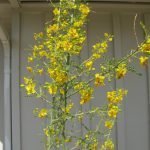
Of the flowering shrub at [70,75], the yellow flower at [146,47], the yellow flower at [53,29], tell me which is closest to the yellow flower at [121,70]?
the flowering shrub at [70,75]

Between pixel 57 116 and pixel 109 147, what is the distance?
0.36m

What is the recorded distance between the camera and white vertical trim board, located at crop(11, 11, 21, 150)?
4.75m

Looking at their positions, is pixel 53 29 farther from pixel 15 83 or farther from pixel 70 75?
pixel 15 83

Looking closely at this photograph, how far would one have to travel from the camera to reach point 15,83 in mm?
4801

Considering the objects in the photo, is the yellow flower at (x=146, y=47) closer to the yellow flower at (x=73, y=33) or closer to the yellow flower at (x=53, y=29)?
the yellow flower at (x=73, y=33)

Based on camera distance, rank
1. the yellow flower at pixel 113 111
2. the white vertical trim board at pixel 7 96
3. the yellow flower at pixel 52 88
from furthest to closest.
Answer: the white vertical trim board at pixel 7 96, the yellow flower at pixel 52 88, the yellow flower at pixel 113 111

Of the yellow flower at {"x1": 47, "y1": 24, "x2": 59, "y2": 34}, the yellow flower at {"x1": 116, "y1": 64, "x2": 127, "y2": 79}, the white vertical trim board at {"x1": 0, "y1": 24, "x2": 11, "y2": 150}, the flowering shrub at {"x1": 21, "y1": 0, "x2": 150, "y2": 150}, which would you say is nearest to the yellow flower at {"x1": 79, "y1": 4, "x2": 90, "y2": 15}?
the flowering shrub at {"x1": 21, "y1": 0, "x2": 150, "y2": 150}

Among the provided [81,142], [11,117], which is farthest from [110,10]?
[81,142]

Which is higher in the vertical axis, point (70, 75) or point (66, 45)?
point (66, 45)

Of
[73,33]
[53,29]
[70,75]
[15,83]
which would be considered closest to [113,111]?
[70,75]

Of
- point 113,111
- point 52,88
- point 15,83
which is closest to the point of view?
point 113,111

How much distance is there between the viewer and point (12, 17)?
4.85 metres

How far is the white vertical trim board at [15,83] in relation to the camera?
475 cm

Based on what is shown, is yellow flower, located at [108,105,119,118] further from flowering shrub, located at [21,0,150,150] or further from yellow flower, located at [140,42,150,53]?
yellow flower, located at [140,42,150,53]
